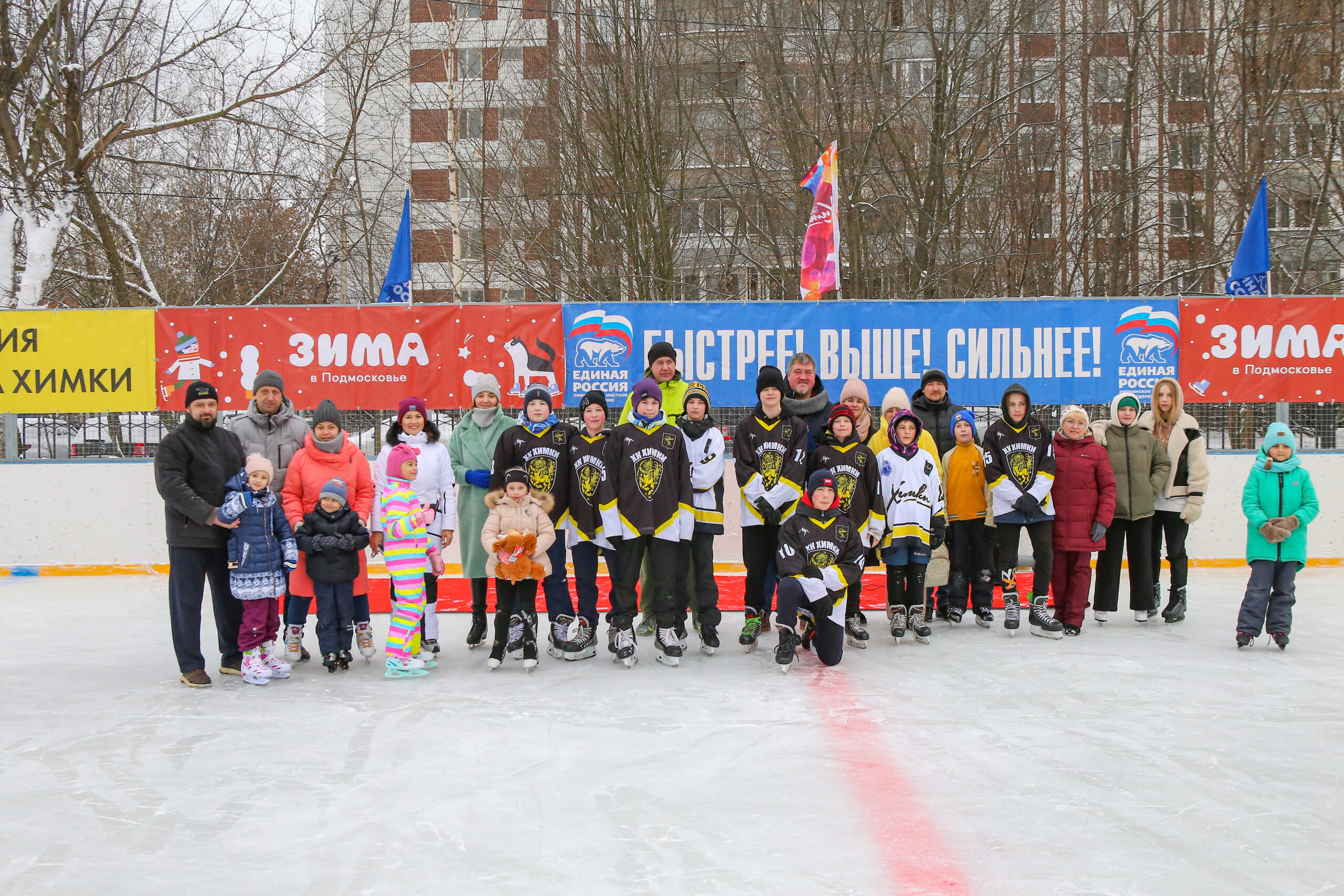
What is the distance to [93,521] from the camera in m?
9.28

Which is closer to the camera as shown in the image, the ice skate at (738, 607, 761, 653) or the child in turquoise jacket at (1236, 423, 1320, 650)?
the child in turquoise jacket at (1236, 423, 1320, 650)

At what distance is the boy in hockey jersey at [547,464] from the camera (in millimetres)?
5914

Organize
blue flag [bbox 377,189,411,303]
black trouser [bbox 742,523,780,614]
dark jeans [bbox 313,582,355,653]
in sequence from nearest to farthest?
dark jeans [bbox 313,582,355,653] → black trouser [bbox 742,523,780,614] → blue flag [bbox 377,189,411,303]

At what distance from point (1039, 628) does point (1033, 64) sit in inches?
516

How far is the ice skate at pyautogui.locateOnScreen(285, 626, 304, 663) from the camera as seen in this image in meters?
5.91

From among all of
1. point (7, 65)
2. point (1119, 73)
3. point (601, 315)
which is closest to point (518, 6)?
point (7, 65)

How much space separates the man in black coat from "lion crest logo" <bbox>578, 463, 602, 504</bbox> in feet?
8.38

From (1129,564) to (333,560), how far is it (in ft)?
17.3

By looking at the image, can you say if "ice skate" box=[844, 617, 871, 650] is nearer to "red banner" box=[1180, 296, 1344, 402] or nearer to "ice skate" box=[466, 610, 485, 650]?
"ice skate" box=[466, 610, 485, 650]

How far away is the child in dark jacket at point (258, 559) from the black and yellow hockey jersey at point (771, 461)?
2.65m

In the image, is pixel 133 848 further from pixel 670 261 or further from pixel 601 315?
pixel 670 261

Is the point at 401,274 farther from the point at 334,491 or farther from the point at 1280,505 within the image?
the point at 1280,505

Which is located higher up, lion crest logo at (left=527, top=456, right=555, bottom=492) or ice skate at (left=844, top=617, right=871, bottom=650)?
lion crest logo at (left=527, top=456, right=555, bottom=492)

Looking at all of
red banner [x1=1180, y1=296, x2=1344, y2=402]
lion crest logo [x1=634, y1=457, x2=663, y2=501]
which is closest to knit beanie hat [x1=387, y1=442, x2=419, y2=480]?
lion crest logo [x1=634, y1=457, x2=663, y2=501]
